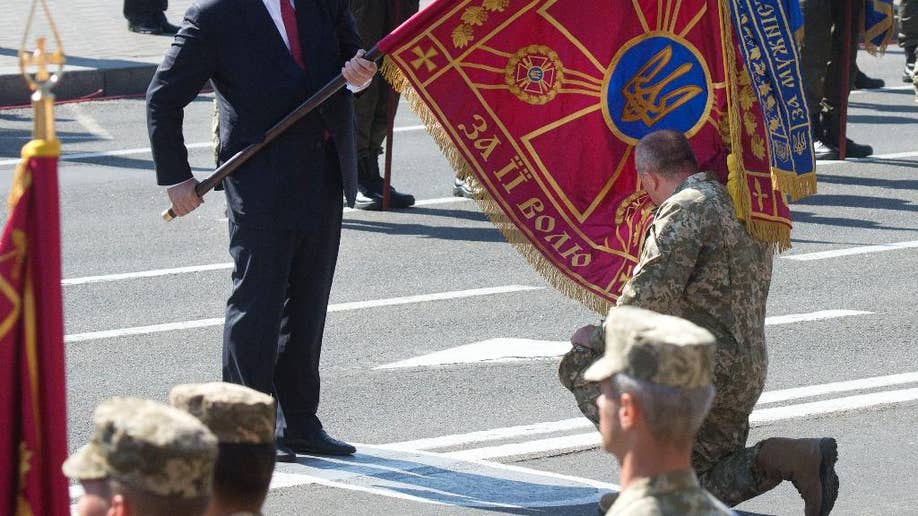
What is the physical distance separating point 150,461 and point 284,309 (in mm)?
3930

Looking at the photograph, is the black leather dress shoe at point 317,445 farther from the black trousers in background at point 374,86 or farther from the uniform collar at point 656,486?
the black trousers in background at point 374,86

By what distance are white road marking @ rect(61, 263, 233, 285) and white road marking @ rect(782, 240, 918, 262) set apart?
139 inches

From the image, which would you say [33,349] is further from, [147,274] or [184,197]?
[147,274]

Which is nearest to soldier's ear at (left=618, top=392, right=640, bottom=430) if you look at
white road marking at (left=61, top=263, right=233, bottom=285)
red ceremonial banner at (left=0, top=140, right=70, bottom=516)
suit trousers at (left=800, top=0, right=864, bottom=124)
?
red ceremonial banner at (left=0, top=140, right=70, bottom=516)

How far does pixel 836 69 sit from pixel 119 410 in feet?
39.3

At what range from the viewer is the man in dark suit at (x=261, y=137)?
22.8 ft

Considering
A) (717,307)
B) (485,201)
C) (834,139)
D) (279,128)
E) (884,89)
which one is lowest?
(884,89)

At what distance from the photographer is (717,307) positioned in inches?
252

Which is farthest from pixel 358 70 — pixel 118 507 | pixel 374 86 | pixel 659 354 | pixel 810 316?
pixel 374 86

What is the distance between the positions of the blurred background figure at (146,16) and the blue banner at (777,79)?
13242 millimetres

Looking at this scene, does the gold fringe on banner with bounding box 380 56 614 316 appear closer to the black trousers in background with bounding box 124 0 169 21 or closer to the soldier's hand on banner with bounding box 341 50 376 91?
the soldier's hand on banner with bounding box 341 50 376 91

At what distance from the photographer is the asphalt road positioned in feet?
23.2

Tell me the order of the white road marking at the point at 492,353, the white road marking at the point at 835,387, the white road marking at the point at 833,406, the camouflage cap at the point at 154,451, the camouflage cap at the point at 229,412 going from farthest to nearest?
the white road marking at the point at 492,353
the white road marking at the point at 835,387
the white road marking at the point at 833,406
the camouflage cap at the point at 229,412
the camouflage cap at the point at 154,451

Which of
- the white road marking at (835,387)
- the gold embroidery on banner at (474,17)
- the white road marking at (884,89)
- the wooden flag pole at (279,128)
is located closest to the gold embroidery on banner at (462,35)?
the gold embroidery on banner at (474,17)
